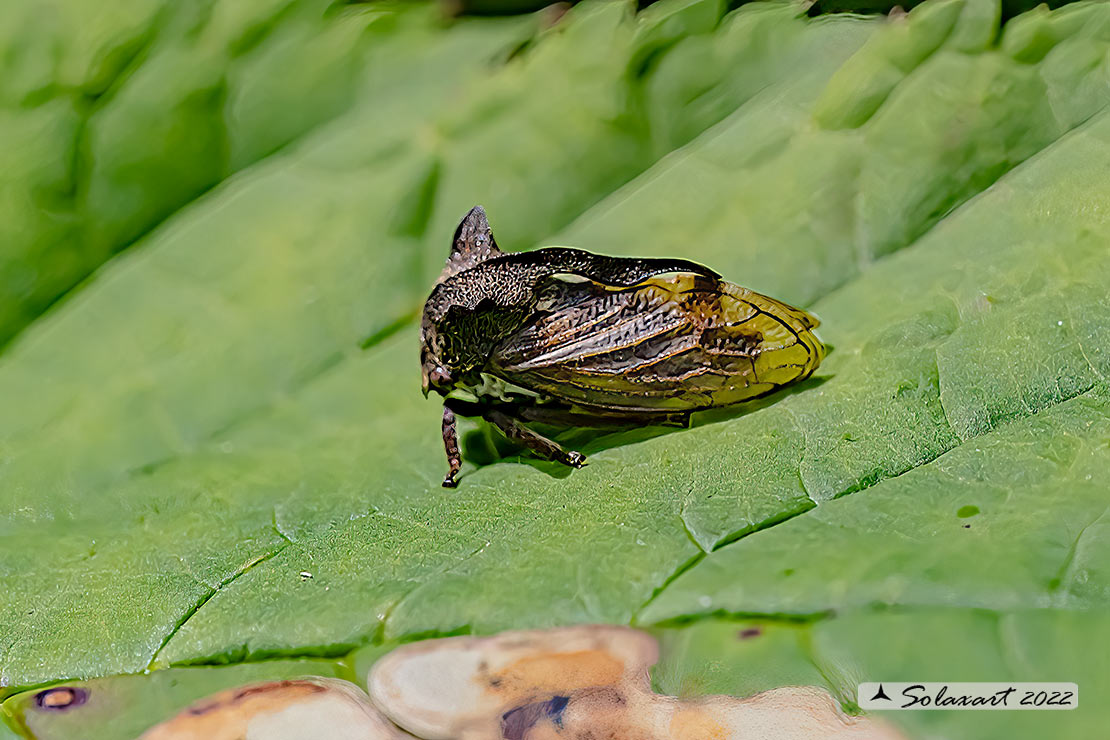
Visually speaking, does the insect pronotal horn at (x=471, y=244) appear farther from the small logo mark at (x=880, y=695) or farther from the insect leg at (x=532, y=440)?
the small logo mark at (x=880, y=695)

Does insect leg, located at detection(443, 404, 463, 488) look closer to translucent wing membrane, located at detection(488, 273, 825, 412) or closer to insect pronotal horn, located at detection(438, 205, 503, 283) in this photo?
translucent wing membrane, located at detection(488, 273, 825, 412)

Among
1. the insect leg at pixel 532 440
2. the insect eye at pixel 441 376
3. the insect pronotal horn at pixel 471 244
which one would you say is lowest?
the insect leg at pixel 532 440

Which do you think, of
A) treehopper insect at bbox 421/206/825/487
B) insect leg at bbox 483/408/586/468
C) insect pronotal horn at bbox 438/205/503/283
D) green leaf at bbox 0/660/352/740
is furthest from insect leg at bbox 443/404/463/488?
green leaf at bbox 0/660/352/740

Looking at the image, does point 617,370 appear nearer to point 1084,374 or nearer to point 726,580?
point 726,580

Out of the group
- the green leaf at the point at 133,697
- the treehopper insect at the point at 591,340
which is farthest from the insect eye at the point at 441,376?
the green leaf at the point at 133,697

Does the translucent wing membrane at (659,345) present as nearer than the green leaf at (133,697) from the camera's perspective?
No

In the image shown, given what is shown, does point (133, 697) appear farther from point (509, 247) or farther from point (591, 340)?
point (509, 247)

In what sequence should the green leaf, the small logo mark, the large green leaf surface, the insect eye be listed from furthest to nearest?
the insect eye < the large green leaf surface < the green leaf < the small logo mark
